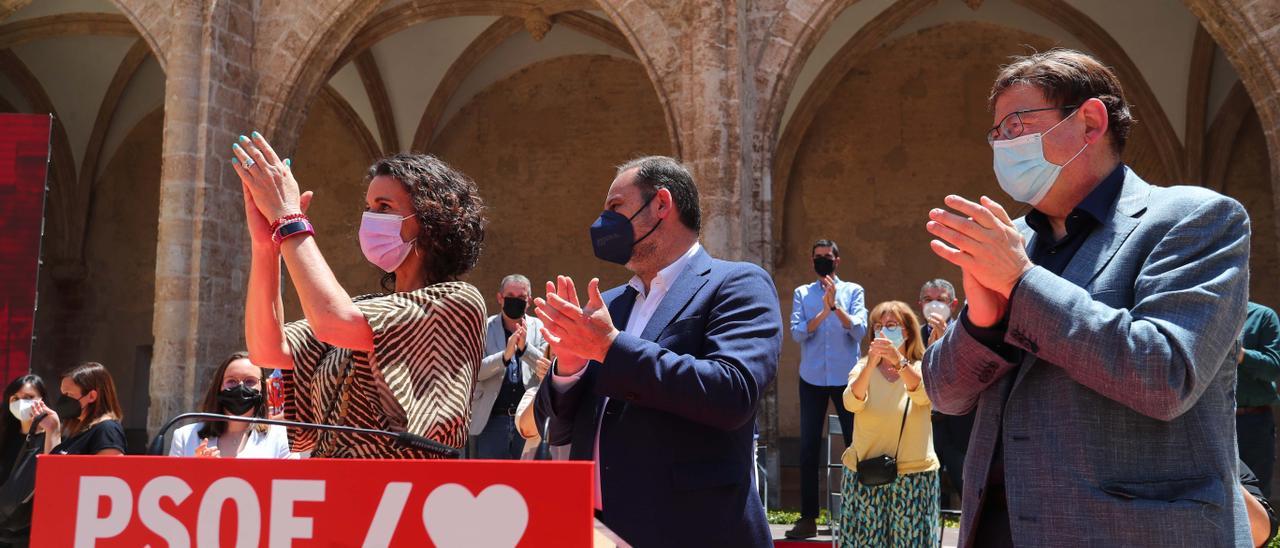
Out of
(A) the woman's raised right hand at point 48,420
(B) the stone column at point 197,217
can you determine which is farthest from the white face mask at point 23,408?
(B) the stone column at point 197,217

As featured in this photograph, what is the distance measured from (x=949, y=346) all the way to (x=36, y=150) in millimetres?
11217

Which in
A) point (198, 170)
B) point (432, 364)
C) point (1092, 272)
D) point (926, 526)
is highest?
point (198, 170)

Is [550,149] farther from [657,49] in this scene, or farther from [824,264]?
[824,264]

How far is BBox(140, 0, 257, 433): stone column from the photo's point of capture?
11562mm

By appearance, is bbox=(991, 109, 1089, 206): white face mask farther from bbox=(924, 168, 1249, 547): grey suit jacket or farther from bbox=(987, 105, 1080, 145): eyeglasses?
bbox=(924, 168, 1249, 547): grey suit jacket

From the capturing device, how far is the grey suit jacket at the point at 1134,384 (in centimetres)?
174

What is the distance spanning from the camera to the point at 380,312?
7.11 feet

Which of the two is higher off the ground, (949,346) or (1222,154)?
(1222,154)

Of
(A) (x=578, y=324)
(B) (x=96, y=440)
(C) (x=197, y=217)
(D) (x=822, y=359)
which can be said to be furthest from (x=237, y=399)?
(C) (x=197, y=217)

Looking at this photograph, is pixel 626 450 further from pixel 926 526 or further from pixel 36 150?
pixel 36 150

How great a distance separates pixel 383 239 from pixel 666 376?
0.70 meters

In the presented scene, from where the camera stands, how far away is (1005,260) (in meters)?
1.83

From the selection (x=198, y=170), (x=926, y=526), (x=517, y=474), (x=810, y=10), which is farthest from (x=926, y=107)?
(x=517, y=474)

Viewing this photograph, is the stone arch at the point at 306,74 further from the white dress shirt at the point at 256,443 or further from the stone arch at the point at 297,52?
the white dress shirt at the point at 256,443
